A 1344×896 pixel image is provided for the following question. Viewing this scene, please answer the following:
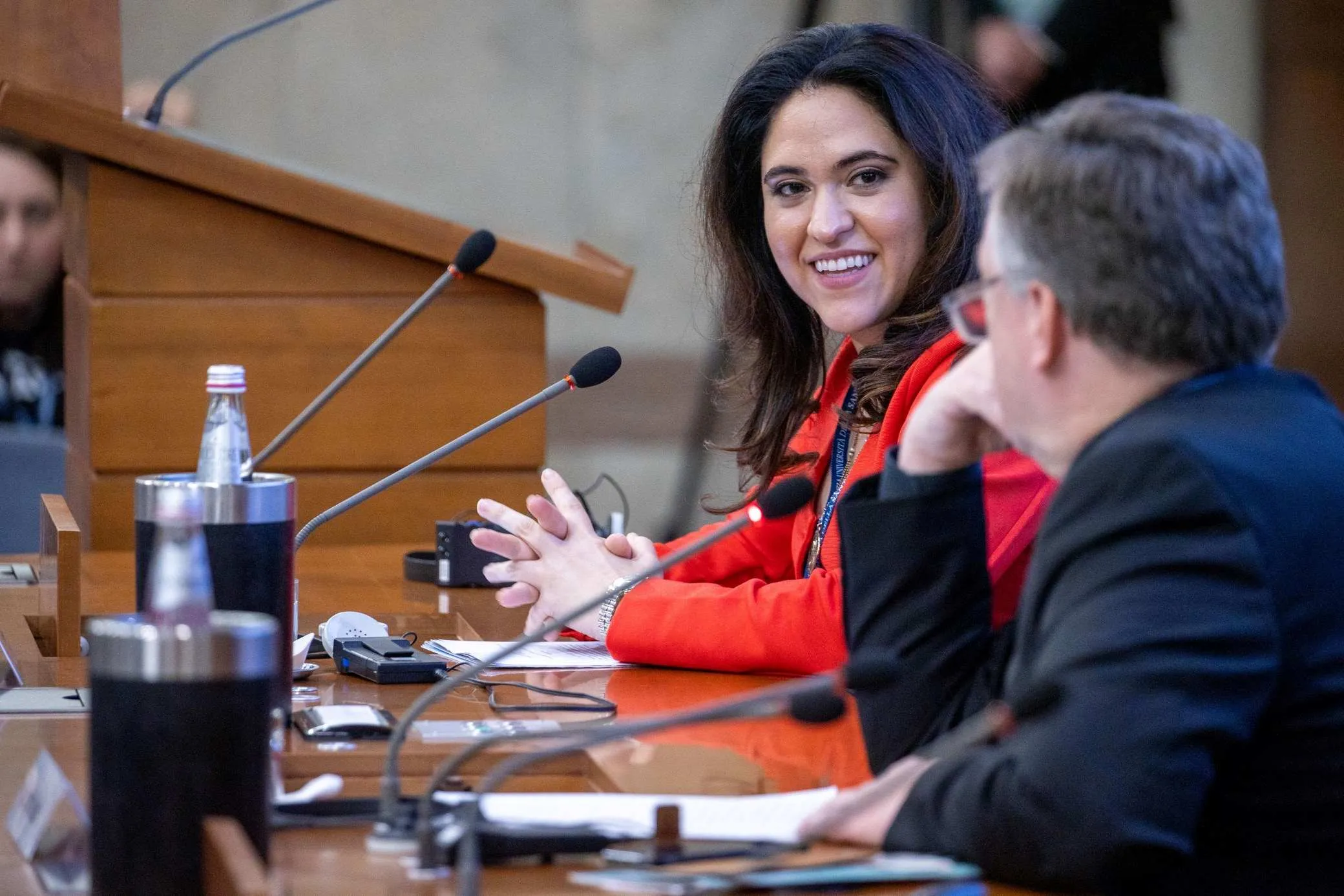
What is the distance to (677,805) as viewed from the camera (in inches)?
44.8

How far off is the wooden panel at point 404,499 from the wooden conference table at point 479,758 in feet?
2.50

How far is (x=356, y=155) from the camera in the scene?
5.94 metres

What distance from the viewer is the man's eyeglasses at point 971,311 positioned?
1.33m

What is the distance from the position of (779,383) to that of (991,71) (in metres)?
1.80

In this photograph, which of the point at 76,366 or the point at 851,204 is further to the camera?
the point at 76,366

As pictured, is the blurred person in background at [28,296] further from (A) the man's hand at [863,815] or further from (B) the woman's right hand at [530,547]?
(A) the man's hand at [863,815]

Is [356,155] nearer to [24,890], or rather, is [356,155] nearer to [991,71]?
[991,71]

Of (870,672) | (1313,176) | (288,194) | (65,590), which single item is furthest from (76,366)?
(1313,176)

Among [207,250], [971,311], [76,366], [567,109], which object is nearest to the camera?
[971,311]

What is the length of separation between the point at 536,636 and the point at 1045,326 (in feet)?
1.38

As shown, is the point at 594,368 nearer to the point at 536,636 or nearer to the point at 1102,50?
the point at 536,636

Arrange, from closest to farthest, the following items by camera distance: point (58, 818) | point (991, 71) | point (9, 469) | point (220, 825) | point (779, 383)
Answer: point (220, 825), point (58, 818), point (779, 383), point (9, 469), point (991, 71)

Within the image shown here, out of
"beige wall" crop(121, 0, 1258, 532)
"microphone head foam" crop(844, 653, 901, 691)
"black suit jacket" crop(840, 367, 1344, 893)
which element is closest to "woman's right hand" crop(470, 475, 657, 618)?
"black suit jacket" crop(840, 367, 1344, 893)

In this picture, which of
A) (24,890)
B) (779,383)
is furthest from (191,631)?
(779,383)
